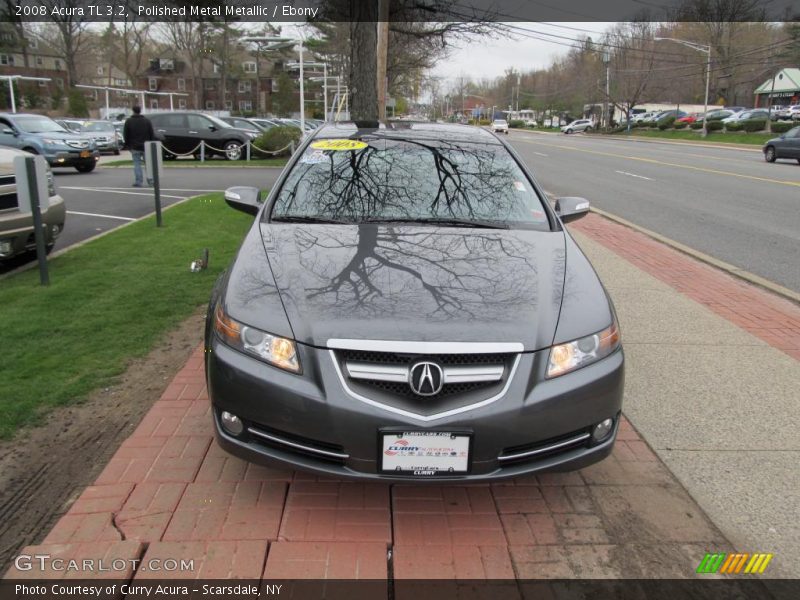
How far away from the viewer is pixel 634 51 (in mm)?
71688

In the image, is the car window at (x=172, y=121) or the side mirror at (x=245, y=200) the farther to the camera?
the car window at (x=172, y=121)

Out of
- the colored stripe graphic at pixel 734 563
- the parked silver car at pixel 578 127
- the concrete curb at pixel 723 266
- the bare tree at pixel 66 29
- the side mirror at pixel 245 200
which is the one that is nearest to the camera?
the colored stripe graphic at pixel 734 563

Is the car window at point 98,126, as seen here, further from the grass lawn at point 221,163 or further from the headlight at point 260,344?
the headlight at point 260,344

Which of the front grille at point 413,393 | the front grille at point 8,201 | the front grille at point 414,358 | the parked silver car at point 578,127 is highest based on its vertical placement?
the parked silver car at point 578,127

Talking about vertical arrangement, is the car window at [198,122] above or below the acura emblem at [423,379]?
above

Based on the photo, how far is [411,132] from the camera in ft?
15.3

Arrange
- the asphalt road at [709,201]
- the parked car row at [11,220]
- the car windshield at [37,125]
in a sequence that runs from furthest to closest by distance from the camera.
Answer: the car windshield at [37,125], the asphalt road at [709,201], the parked car row at [11,220]

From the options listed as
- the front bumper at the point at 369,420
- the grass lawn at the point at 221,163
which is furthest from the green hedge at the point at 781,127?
the front bumper at the point at 369,420

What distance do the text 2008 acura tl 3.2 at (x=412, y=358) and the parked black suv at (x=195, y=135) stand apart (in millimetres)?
21134

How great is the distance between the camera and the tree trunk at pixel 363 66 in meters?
12.7

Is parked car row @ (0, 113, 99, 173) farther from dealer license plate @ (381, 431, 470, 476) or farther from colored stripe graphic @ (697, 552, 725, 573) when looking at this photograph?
colored stripe graphic @ (697, 552, 725, 573)

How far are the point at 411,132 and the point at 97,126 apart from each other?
27849 millimetres

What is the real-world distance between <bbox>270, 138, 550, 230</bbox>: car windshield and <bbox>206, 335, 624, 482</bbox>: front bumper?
127cm

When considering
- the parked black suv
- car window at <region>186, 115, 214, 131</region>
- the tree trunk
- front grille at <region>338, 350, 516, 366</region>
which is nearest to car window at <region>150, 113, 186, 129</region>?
the parked black suv
